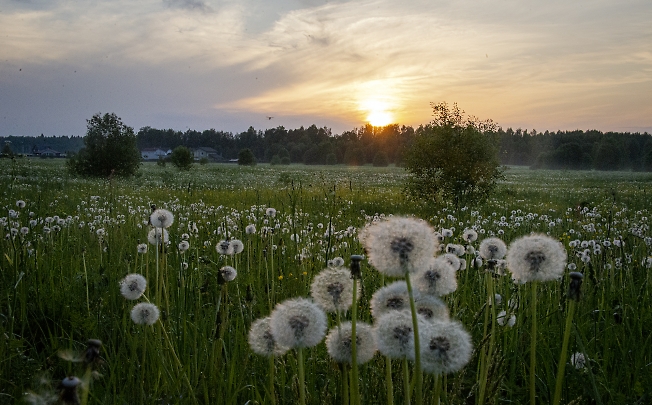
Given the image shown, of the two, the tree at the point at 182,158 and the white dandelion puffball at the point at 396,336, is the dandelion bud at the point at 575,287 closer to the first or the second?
the white dandelion puffball at the point at 396,336

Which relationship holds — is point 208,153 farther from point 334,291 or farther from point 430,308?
point 430,308

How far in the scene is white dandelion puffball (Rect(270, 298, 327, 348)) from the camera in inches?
62.1

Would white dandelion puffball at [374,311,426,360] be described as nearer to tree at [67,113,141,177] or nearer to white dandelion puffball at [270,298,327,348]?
white dandelion puffball at [270,298,327,348]

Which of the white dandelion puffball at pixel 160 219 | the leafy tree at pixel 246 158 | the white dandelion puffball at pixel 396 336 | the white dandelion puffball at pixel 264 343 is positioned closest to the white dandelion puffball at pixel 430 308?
the white dandelion puffball at pixel 396 336

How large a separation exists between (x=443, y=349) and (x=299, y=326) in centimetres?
48

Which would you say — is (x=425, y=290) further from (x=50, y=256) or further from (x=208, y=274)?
(x=50, y=256)

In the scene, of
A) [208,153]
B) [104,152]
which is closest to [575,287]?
[104,152]

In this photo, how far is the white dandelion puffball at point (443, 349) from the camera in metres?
1.45

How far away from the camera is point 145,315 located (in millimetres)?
2400

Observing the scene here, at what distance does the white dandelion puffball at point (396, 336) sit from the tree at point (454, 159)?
54.1ft

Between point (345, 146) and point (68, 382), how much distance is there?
475 ft

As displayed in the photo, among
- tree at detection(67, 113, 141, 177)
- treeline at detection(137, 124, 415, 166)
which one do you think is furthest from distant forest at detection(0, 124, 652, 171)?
tree at detection(67, 113, 141, 177)

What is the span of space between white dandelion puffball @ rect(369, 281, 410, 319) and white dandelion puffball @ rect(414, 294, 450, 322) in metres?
0.05

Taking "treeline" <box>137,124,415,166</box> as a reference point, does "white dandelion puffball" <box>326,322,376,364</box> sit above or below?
below
